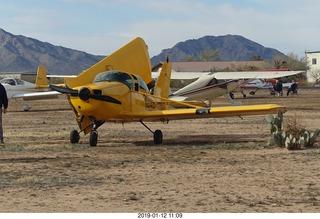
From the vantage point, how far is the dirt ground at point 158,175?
8273 millimetres

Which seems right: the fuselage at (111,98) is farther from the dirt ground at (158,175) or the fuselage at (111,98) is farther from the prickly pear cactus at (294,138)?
the prickly pear cactus at (294,138)

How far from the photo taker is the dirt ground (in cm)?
827

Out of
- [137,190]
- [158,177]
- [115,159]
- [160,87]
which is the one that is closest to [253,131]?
[160,87]

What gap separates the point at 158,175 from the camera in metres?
10.9

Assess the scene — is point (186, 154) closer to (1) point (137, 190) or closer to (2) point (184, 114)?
(2) point (184, 114)

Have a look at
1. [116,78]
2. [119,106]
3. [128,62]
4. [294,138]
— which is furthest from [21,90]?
[294,138]

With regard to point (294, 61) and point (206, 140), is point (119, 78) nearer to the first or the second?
point (206, 140)

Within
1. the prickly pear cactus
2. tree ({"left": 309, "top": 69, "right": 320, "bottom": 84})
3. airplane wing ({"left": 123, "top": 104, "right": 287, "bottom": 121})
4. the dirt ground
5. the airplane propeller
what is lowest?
the dirt ground

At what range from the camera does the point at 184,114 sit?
1636 centimetres

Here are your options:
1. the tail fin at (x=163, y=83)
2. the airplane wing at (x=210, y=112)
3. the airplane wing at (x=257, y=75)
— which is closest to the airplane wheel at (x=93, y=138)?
the airplane wing at (x=210, y=112)

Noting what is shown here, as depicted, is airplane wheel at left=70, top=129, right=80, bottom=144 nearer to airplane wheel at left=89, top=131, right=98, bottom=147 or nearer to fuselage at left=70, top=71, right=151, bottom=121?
fuselage at left=70, top=71, right=151, bottom=121

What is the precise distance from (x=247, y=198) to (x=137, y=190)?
1592 mm

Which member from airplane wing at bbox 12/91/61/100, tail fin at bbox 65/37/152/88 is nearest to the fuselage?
tail fin at bbox 65/37/152/88

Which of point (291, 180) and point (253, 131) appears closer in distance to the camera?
point (291, 180)
